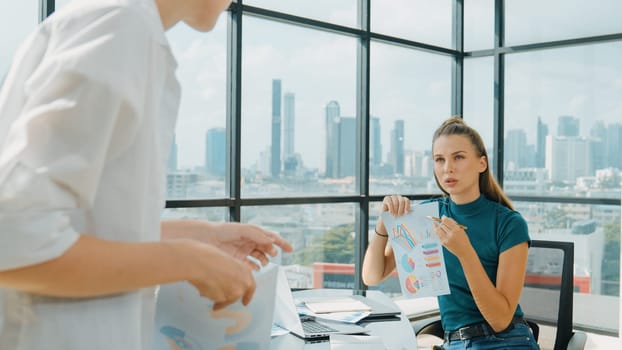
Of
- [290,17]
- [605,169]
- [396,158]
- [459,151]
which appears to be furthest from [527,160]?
[459,151]

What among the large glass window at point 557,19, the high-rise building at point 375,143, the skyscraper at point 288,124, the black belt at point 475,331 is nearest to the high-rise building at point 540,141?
the large glass window at point 557,19

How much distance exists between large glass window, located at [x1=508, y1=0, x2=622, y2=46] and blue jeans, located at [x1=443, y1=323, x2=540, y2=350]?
298cm

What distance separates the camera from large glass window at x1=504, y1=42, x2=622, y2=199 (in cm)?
426

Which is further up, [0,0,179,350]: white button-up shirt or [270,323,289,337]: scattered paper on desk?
[0,0,179,350]: white button-up shirt

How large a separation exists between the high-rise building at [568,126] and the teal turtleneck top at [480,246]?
96.8 inches

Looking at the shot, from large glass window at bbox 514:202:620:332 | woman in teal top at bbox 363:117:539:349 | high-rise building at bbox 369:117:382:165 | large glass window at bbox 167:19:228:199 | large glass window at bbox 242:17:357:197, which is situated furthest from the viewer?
high-rise building at bbox 369:117:382:165

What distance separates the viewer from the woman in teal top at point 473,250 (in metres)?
2.02

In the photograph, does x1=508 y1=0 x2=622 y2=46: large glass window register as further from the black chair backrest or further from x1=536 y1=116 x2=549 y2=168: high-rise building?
the black chair backrest

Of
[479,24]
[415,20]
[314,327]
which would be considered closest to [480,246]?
[314,327]

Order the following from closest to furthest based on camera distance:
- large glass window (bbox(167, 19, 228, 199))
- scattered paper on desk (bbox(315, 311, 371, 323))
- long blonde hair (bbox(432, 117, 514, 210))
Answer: scattered paper on desk (bbox(315, 311, 371, 323)) < long blonde hair (bbox(432, 117, 514, 210)) < large glass window (bbox(167, 19, 228, 199))

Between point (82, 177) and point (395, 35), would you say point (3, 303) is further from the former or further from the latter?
point (395, 35)

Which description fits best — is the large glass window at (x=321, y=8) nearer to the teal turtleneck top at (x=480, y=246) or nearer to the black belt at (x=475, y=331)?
the teal turtleneck top at (x=480, y=246)

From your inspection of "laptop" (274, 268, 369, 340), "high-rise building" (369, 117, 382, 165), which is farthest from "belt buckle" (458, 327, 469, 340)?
"high-rise building" (369, 117, 382, 165)

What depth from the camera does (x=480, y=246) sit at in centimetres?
221
